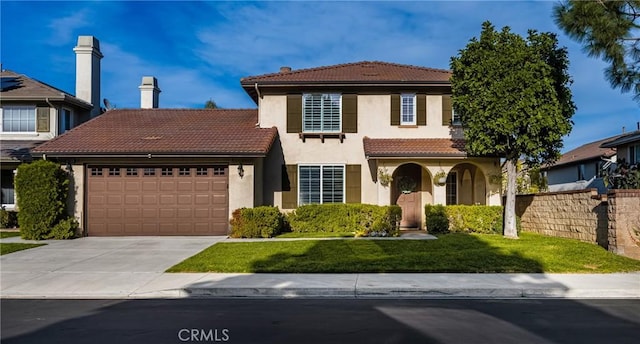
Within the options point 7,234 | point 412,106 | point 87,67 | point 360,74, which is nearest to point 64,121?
point 87,67

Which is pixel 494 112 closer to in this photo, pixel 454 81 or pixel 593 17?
pixel 454 81

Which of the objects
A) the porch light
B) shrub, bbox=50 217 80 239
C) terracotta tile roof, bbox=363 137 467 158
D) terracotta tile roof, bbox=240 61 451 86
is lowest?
shrub, bbox=50 217 80 239

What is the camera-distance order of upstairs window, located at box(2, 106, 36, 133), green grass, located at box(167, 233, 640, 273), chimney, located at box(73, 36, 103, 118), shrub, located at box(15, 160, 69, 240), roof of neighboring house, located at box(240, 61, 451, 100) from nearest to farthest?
green grass, located at box(167, 233, 640, 273)
shrub, located at box(15, 160, 69, 240)
roof of neighboring house, located at box(240, 61, 451, 100)
upstairs window, located at box(2, 106, 36, 133)
chimney, located at box(73, 36, 103, 118)

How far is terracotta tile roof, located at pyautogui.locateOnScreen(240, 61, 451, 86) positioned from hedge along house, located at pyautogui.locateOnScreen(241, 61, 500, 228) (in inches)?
1.7

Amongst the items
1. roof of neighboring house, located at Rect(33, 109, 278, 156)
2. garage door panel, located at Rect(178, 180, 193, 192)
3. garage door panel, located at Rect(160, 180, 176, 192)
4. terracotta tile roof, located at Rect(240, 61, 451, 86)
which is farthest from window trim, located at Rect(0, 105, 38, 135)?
terracotta tile roof, located at Rect(240, 61, 451, 86)

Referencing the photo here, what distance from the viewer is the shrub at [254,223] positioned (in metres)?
16.6

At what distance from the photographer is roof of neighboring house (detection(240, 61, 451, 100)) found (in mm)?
18781

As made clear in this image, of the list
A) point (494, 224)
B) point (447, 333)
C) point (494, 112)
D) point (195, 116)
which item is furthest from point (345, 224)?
point (447, 333)

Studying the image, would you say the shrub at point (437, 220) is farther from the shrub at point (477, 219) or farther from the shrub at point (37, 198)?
the shrub at point (37, 198)

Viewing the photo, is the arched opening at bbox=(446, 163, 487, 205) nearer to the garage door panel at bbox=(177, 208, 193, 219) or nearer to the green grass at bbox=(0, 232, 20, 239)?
the garage door panel at bbox=(177, 208, 193, 219)

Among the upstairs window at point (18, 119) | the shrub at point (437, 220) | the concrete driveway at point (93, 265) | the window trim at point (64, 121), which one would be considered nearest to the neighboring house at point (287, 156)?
the shrub at point (437, 220)

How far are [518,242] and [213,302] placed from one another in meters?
9.97

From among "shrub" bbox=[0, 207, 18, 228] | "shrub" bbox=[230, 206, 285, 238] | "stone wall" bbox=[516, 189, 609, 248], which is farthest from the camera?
"shrub" bbox=[0, 207, 18, 228]

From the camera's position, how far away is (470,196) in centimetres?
2019
